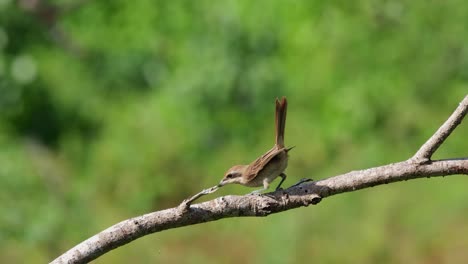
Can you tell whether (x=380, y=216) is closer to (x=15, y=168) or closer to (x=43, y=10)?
(x=15, y=168)

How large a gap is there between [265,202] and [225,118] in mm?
5963

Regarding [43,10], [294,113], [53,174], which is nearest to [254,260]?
[294,113]

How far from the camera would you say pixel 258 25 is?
30.0ft

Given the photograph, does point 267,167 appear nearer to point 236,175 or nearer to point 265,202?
point 236,175

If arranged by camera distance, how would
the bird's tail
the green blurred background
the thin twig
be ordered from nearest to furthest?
1. the thin twig
2. the bird's tail
3. the green blurred background

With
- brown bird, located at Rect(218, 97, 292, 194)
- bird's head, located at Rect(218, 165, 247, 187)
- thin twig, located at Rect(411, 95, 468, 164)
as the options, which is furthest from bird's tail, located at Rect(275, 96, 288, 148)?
thin twig, located at Rect(411, 95, 468, 164)

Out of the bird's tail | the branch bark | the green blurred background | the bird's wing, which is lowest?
the branch bark

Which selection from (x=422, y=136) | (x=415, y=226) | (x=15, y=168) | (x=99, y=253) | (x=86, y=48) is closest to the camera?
(x=99, y=253)

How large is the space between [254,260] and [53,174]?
237 cm

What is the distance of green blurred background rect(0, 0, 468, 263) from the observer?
7.53 meters

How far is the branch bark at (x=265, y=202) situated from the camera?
9.06 feet

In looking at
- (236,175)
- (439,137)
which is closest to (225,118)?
(236,175)

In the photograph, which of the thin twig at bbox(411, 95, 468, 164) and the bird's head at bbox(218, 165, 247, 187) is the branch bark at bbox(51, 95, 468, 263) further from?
the bird's head at bbox(218, 165, 247, 187)

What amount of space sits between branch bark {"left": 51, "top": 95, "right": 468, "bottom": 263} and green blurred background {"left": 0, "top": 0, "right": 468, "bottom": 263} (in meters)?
4.51
